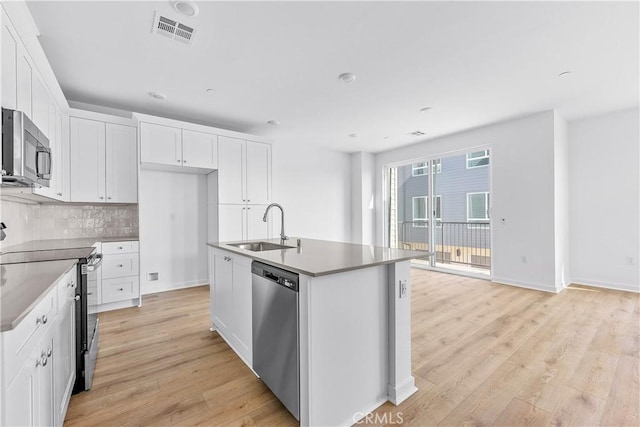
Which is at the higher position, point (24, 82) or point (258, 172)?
point (24, 82)

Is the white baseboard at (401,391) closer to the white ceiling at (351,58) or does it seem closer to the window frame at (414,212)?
the white ceiling at (351,58)

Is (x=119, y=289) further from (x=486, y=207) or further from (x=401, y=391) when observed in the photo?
(x=486, y=207)

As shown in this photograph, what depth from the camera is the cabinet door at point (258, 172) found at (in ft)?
15.1

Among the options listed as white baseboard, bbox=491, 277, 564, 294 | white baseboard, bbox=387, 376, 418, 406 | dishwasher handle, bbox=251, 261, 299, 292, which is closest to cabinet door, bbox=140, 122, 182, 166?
dishwasher handle, bbox=251, 261, 299, 292

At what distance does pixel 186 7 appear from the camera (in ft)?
6.60

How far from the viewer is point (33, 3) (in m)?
1.94

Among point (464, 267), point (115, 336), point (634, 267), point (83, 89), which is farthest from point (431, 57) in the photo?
point (464, 267)

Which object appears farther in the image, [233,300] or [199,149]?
[199,149]

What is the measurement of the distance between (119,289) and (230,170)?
2.13m

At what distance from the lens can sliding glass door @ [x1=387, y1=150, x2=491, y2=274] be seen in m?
5.48

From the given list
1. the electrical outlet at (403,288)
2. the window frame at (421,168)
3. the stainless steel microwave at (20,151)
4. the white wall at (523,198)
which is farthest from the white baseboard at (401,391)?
the window frame at (421,168)

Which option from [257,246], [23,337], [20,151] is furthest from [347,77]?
[23,337]

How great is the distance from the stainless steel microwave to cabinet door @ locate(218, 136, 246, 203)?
2327 mm

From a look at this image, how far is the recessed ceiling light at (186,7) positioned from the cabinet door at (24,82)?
108 cm
